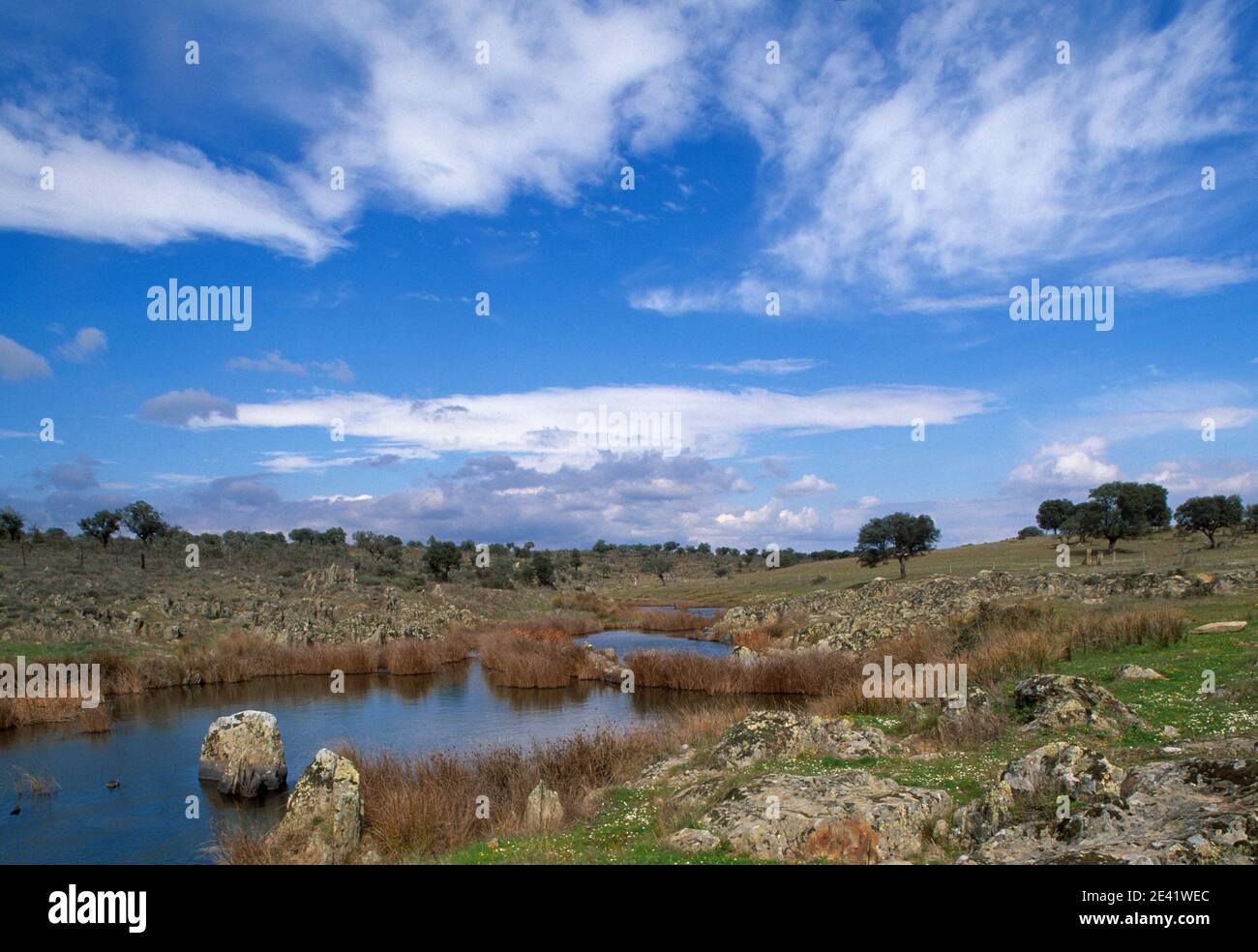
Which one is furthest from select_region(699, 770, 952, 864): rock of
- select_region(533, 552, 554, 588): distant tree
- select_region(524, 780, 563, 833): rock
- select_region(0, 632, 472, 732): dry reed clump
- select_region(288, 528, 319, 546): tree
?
select_region(288, 528, 319, 546): tree

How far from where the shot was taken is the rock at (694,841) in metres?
9.68

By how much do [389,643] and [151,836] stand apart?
25.9 meters

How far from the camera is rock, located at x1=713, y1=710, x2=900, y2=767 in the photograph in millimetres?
14523

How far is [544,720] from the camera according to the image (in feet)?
86.9

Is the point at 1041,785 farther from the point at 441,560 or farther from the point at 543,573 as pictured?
the point at 543,573

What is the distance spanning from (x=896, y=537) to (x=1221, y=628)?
5102cm

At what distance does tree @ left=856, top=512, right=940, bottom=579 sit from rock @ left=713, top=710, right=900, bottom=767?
57.6 meters

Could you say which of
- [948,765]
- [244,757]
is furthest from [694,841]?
[244,757]

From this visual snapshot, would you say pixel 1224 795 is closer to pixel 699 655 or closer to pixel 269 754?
pixel 269 754

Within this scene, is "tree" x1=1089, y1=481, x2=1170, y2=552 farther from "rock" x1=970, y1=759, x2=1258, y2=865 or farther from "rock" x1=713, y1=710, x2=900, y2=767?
"rock" x1=970, y1=759, x2=1258, y2=865

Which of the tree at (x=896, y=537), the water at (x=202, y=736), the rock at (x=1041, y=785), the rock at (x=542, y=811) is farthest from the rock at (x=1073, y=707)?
the tree at (x=896, y=537)

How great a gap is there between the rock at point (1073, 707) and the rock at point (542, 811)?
8.83 metres
